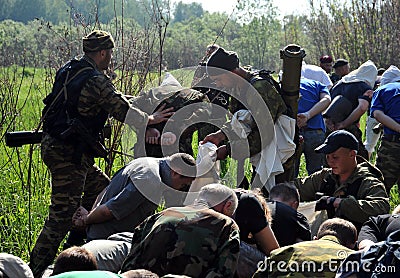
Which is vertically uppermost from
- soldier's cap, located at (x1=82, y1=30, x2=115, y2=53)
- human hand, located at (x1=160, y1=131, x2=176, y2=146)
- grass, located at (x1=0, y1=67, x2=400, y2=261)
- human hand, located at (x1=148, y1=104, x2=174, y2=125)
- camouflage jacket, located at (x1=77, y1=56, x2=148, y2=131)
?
soldier's cap, located at (x1=82, y1=30, x2=115, y2=53)

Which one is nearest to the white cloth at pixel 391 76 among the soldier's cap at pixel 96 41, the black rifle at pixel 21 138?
the soldier's cap at pixel 96 41

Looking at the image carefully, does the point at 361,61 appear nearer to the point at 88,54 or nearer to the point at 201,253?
the point at 88,54

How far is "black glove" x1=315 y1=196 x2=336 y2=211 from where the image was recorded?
5.71m

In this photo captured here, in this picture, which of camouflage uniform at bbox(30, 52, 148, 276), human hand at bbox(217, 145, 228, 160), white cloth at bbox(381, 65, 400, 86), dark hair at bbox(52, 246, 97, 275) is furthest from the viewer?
white cloth at bbox(381, 65, 400, 86)

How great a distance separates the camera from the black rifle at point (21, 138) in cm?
645

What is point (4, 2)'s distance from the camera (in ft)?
143

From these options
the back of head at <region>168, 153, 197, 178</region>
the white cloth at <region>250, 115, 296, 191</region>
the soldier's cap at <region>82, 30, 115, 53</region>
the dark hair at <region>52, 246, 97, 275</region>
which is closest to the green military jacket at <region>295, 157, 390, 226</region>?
the white cloth at <region>250, 115, 296, 191</region>

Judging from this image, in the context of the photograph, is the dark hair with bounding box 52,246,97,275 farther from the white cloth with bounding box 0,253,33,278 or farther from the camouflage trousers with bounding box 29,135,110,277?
the camouflage trousers with bounding box 29,135,110,277

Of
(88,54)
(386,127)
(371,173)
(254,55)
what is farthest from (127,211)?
(254,55)

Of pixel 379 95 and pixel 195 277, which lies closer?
pixel 195 277

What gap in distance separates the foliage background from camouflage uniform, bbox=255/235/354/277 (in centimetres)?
329

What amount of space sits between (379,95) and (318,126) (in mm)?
935

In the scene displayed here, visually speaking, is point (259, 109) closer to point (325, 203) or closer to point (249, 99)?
point (249, 99)

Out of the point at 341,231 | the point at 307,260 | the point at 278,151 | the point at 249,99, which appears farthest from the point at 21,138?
the point at 307,260
